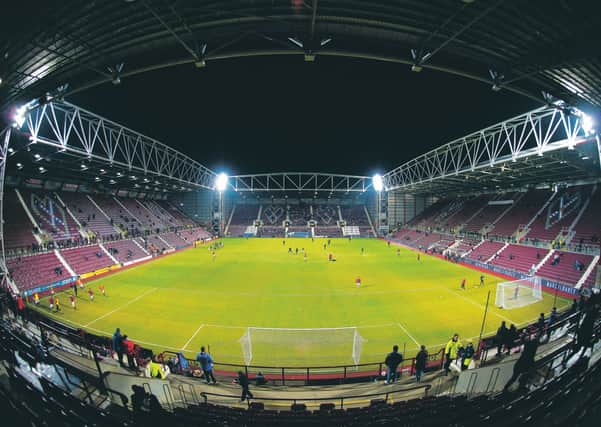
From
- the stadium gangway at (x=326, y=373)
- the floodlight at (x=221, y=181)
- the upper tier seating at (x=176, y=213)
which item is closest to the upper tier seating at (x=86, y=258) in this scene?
the stadium gangway at (x=326, y=373)

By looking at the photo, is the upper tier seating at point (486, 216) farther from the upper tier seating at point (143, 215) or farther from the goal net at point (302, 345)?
the upper tier seating at point (143, 215)

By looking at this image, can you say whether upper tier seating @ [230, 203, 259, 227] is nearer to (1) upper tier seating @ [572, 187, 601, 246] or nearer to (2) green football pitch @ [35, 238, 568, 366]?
(2) green football pitch @ [35, 238, 568, 366]

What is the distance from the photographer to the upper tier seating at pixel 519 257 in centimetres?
2473

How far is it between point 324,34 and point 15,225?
1419 inches

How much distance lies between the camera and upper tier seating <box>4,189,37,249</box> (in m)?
23.0

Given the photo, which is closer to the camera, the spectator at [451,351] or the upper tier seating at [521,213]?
the spectator at [451,351]

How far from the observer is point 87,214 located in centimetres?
3491

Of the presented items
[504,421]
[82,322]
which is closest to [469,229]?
[504,421]

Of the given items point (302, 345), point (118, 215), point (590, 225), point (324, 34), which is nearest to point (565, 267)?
point (590, 225)

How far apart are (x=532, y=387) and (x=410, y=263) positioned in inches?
1042

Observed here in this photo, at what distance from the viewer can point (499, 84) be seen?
809cm

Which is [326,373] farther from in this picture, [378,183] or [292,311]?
[378,183]

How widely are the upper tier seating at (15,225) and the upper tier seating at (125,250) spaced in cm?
726

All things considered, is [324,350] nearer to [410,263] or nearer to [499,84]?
[499,84]
